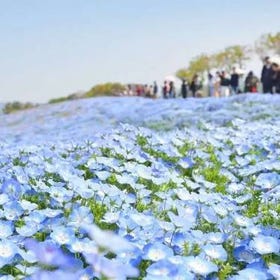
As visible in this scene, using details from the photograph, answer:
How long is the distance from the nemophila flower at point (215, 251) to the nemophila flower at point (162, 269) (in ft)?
0.75

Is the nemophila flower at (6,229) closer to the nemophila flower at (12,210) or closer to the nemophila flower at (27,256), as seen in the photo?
the nemophila flower at (12,210)

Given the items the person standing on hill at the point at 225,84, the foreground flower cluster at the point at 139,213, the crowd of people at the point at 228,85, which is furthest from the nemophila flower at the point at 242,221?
the person standing on hill at the point at 225,84

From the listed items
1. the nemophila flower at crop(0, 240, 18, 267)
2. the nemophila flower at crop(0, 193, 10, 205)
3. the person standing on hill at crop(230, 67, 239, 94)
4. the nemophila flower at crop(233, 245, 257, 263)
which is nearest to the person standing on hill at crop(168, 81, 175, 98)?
the person standing on hill at crop(230, 67, 239, 94)

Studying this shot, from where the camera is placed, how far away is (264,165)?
3898 mm

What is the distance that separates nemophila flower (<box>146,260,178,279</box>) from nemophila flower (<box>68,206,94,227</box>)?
0.49 metres

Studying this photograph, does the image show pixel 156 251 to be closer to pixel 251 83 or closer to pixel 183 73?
pixel 251 83

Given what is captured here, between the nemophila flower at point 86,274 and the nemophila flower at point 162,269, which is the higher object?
the nemophila flower at point 162,269

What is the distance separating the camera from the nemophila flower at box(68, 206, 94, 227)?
226 cm

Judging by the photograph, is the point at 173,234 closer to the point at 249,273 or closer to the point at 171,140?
the point at 249,273

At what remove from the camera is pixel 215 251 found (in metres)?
2.03

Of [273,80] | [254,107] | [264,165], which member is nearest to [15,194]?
[264,165]

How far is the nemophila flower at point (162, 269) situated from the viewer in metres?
1.77

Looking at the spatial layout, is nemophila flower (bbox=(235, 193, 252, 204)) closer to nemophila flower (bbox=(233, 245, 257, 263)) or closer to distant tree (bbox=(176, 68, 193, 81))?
nemophila flower (bbox=(233, 245, 257, 263))

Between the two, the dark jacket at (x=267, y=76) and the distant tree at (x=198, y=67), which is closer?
the dark jacket at (x=267, y=76)
